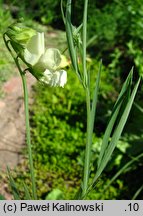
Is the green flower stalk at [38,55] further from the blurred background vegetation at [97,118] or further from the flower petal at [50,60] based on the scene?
the blurred background vegetation at [97,118]

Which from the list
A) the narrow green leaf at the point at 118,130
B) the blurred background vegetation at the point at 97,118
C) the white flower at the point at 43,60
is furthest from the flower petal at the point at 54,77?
the blurred background vegetation at the point at 97,118

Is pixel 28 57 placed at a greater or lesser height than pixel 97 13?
greater

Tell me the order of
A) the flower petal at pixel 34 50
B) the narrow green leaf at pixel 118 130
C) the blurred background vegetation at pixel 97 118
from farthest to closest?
the blurred background vegetation at pixel 97 118 → the narrow green leaf at pixel 118 130 → the flower petal at pixel 34 50

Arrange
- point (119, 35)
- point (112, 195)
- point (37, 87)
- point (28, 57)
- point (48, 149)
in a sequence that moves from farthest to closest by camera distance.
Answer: point (119, 35)
point (37, 87)
point (48, 149)
point (112, 195)
point (28, 57)

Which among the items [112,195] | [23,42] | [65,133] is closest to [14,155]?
[65,133]

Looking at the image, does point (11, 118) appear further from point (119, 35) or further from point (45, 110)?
point (119, 35)

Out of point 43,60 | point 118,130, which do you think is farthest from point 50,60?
point 118,130

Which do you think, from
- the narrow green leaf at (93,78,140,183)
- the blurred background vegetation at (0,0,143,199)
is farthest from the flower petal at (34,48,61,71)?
the blurred background vegetation at (0,0,143,199)
